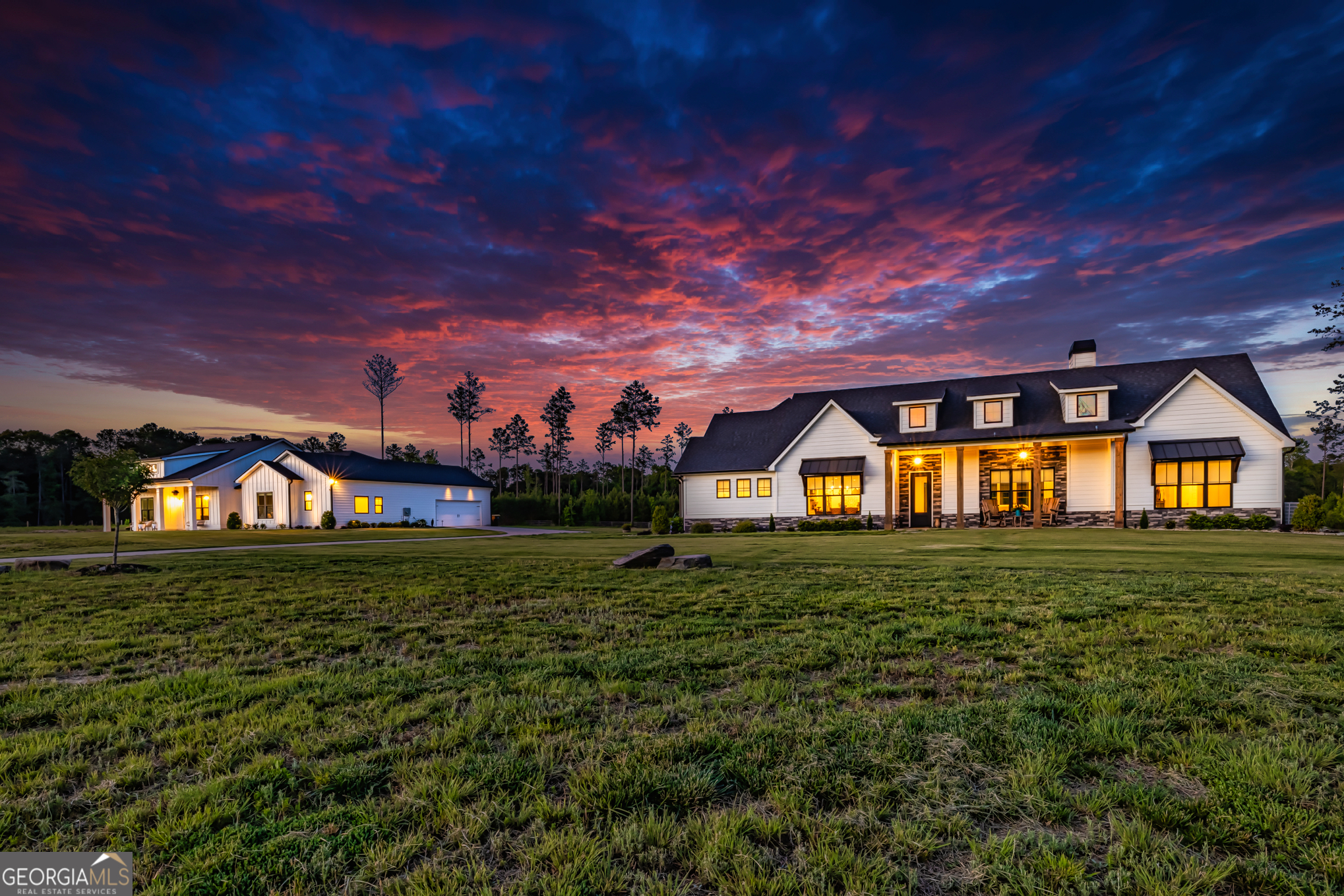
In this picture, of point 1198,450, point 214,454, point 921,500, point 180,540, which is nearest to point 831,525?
point 921,500

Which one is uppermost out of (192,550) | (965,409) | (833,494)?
(965,409)

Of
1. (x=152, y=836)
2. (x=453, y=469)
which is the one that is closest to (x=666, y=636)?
(x=152, y=836)

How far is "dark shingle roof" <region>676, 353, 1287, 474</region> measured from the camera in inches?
922

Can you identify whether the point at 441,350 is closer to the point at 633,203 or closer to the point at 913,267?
the point at 633,203

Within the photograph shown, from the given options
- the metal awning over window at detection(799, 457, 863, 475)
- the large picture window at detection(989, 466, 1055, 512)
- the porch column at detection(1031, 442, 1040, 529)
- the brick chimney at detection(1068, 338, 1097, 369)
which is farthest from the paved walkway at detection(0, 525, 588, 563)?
the brick chimney at detection(1068, 338, 1097, 369)

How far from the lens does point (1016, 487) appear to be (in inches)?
994

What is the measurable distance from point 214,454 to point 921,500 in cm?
4788

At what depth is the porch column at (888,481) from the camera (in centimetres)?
2447

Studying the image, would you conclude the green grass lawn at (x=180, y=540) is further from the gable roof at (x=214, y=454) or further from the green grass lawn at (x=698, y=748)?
the green grass lawn at (x=698, y=748)

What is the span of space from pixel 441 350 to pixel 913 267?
27.5 metres

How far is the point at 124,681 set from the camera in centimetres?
444

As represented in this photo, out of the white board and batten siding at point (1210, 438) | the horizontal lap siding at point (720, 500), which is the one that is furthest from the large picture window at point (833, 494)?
the white board and batten siding at point (1210, 438)

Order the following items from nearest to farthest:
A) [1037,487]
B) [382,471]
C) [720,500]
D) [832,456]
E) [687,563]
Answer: [687,563]
[1037,487]
[832,456]
[720,500]
[382,471]

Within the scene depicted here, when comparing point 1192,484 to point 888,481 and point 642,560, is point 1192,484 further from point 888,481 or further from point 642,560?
point 642,560
